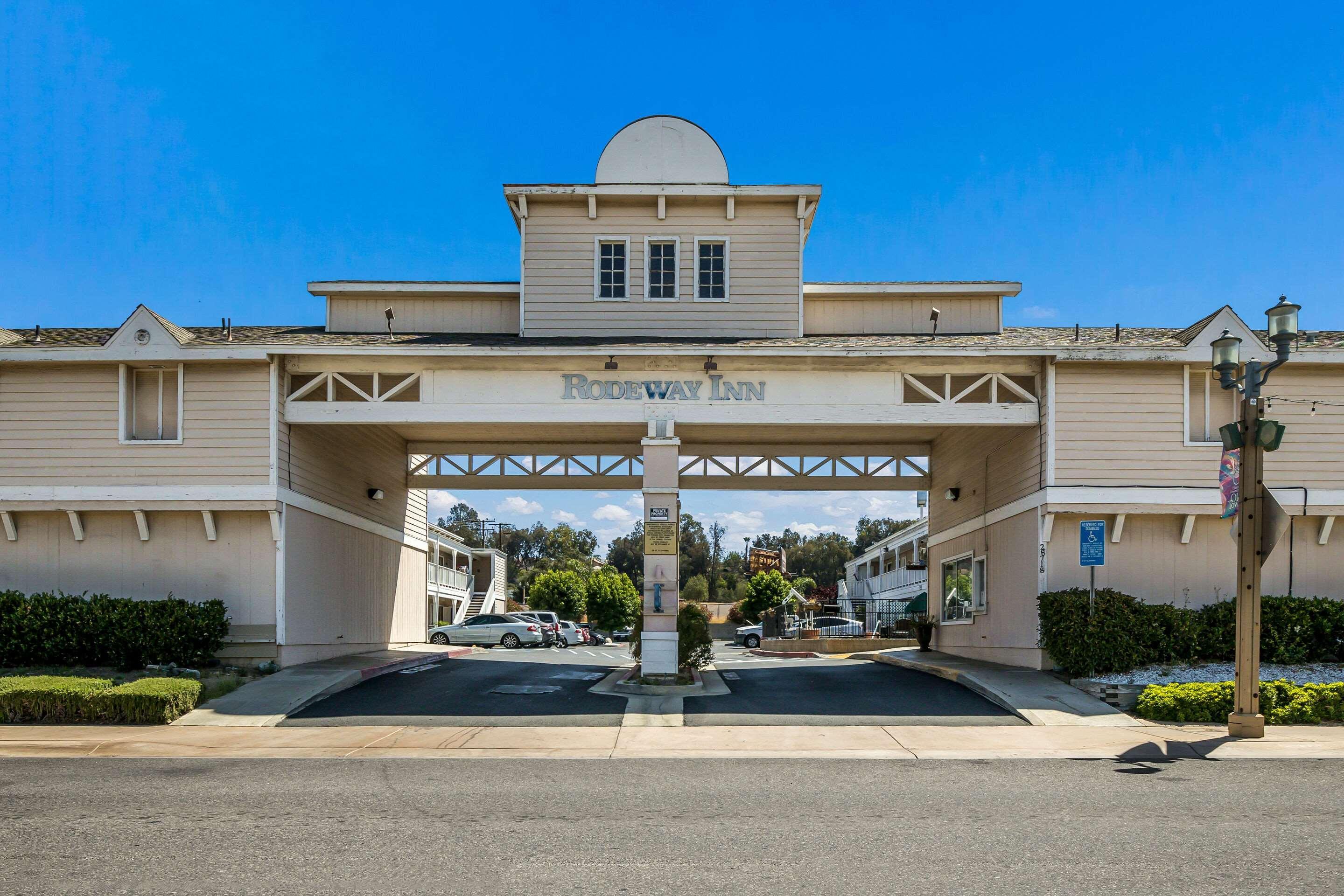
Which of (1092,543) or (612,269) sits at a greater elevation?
(612,269)

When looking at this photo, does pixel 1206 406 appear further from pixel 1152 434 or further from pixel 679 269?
pixel 679 269

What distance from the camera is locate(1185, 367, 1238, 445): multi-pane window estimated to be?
1770 cm

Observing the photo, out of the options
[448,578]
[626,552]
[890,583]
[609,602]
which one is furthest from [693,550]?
[448,578]

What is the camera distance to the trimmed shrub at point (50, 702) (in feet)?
45.4

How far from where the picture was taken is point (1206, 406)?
1777cm

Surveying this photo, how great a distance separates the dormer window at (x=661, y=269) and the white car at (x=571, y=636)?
22211 millimetres

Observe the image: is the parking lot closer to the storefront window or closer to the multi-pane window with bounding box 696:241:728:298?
the storefront window

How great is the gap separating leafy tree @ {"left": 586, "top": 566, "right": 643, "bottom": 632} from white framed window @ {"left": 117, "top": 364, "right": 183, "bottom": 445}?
5146cm

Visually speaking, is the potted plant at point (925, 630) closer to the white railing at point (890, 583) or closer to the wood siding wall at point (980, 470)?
the wood siding wall at point (980, 470)

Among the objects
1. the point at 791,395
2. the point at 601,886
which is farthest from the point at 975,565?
the point at 601,886

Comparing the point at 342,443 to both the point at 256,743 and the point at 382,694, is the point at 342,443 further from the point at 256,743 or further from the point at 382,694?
the point at 256,743

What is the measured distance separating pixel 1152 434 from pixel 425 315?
46.8 ft

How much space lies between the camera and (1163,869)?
6.73 m

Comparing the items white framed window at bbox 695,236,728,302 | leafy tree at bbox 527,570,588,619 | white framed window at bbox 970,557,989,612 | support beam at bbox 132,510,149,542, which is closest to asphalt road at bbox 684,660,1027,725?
white framed window at bbox 970,557,989,612
